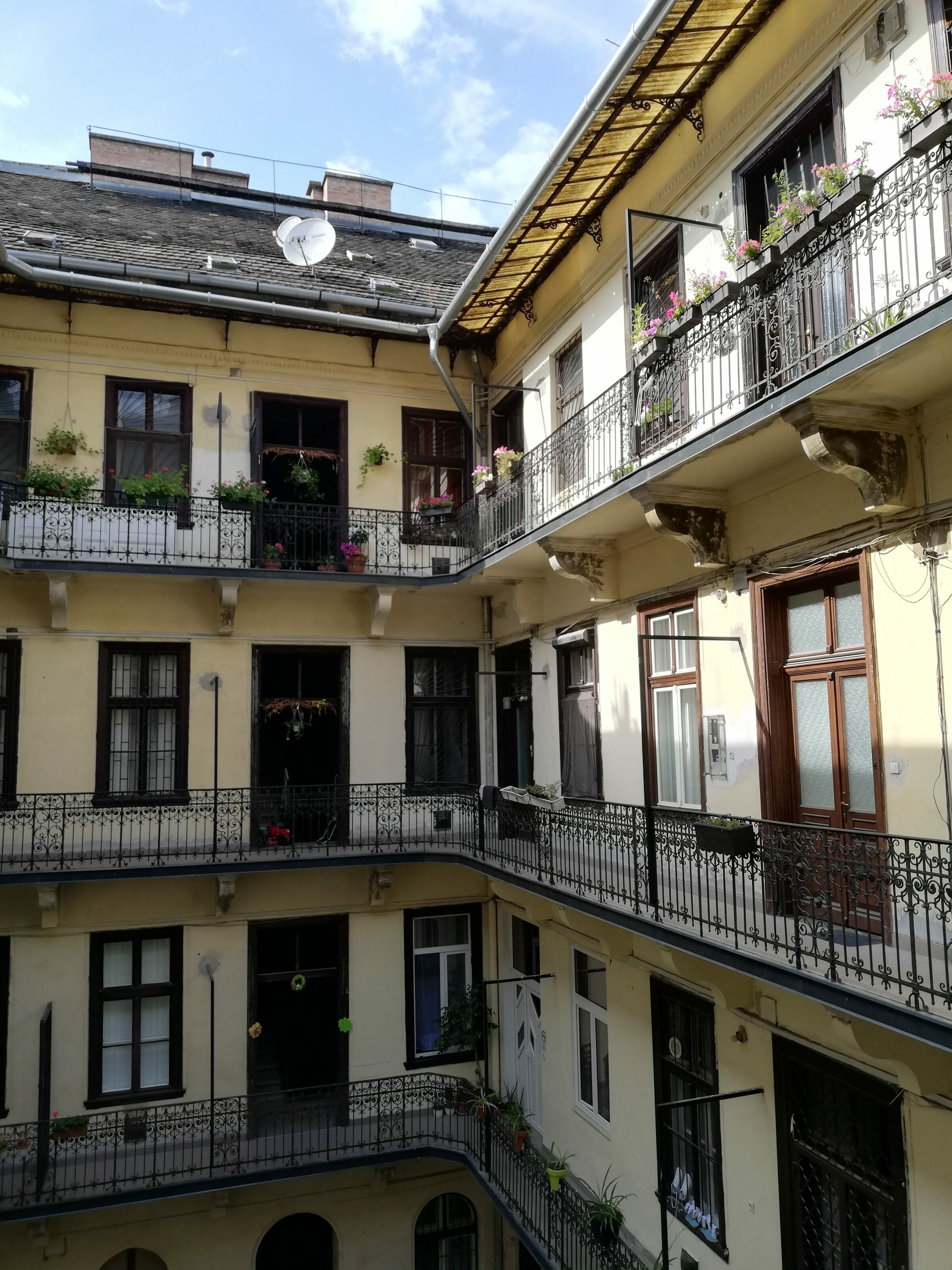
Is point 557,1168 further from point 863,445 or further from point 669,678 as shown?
point 863,445

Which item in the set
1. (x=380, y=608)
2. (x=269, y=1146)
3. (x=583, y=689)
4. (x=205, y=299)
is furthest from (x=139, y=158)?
(x=269, y=1146)

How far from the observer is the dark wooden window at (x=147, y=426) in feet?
39.7

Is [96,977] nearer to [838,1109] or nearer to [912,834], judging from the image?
[838,1109]

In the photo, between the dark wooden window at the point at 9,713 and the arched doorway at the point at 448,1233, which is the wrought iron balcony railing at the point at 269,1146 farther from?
the dark wooden window at the point at 9,713

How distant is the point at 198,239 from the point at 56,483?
4780mm

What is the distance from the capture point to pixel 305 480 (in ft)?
41.1

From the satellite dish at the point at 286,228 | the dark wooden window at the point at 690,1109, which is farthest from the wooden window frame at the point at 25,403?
the dark wooden window at the point at 690,1109

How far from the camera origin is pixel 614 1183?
913 cm

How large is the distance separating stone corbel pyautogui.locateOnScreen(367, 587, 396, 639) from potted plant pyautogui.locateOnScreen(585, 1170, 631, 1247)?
7.09 meters

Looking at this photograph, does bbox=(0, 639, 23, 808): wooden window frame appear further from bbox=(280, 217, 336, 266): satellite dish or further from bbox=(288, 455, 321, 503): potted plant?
bbox=(280, 217, 336, 266): satellite dish

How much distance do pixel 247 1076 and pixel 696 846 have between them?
7.68 m

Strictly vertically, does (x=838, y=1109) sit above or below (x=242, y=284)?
below

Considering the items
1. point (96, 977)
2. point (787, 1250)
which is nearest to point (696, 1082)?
point (787, 1250)

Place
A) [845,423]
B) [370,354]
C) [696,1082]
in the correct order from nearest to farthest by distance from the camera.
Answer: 1. [845,423]
2. [696,1082]
3. [370,354]
